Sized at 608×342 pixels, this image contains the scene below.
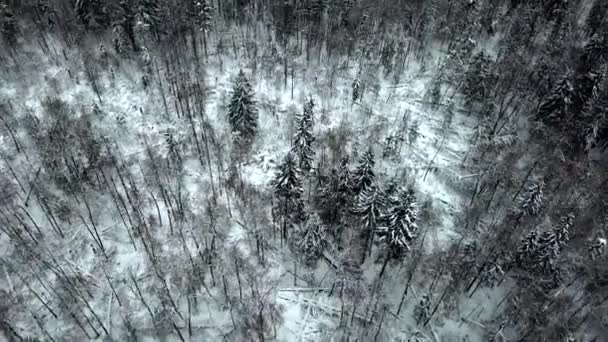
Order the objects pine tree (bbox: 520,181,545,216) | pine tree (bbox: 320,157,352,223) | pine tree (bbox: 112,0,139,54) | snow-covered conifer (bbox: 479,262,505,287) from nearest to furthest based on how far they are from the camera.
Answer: pine tree (bbox: 320,157,352,223)
snow-covered conifer (bbox: 479,262,505,287)
pine tree (bbox: 520,181,545,216)
pine tree (bbox: 112,0,139,54)

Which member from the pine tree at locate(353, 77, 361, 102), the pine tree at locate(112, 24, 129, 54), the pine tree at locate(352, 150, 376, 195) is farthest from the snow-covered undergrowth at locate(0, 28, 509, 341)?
the pine tree at locate(352, 150, 376, 195)

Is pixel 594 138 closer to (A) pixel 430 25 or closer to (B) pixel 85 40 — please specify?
(A) pixel 430 25

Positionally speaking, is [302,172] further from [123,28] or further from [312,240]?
[123,28]

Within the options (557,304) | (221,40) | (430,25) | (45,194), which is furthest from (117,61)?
(557,304)

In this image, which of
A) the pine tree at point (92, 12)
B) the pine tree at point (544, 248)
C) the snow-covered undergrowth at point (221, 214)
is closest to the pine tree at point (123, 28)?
the pine tree at point (92, 12)

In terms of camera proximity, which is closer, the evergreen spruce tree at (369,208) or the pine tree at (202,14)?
the evergreen spruce tree at (369,208)

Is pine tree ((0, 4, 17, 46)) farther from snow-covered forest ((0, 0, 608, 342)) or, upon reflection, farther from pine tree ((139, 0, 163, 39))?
pine tree ((139, 0, 163, 39))

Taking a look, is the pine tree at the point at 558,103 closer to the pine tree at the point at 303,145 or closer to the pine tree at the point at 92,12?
the pine tree at the point at 303,145

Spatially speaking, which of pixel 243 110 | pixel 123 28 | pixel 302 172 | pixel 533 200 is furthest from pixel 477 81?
pixel 123 28
